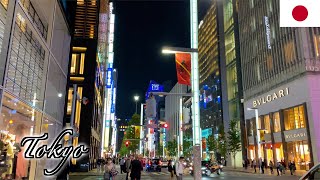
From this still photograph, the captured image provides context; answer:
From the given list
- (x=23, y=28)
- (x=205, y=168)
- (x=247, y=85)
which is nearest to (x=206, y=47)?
(x=247, y=85)

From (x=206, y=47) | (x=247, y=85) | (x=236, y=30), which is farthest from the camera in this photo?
(x=206, y=47)

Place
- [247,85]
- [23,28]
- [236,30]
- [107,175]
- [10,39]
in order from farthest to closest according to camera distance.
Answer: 1. [236,30]
2. [247,85]
3. [107,175]
4. [23,28]
5. [10,39]

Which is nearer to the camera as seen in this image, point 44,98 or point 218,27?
point 44,98

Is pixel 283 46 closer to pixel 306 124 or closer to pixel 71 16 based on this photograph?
pixel 306 124

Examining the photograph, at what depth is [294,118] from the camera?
45969 millimetres

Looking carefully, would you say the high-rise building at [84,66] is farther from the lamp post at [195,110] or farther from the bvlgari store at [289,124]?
the lamp post at [195,110]

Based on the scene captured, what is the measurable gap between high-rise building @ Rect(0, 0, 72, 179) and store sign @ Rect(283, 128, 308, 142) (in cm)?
3629

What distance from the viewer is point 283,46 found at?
48469 millimetres

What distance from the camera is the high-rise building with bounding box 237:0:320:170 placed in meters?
42.2

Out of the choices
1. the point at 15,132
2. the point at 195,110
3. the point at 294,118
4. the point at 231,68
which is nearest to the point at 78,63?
the point at 15,132

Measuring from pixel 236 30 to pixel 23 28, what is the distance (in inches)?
2596

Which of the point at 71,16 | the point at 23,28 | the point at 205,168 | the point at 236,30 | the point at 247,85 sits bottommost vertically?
the point at 205,168

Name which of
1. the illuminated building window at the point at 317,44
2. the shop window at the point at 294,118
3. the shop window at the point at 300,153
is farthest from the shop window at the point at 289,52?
the shop window at the point at 300,153

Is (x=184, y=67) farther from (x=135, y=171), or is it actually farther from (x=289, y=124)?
(x=289, y=124)
